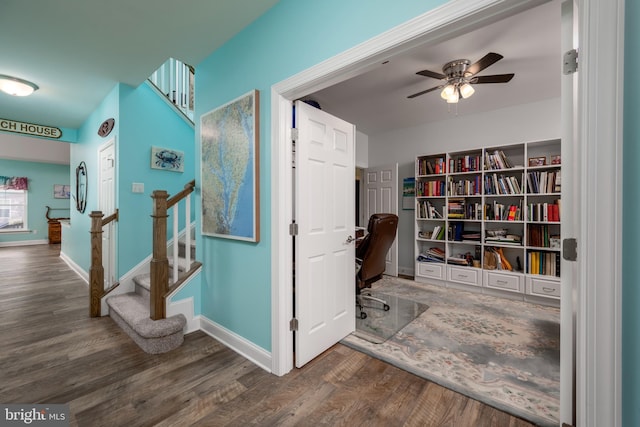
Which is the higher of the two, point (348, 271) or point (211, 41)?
point (211, 41)

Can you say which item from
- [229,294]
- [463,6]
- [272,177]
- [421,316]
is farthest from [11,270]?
[463,6]

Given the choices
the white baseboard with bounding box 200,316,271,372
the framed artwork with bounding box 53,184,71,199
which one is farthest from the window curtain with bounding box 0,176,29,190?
the white baseboard with bounding box 200,316,271,372

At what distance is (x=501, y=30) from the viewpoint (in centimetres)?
211

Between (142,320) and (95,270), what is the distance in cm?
110

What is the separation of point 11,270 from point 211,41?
553 centimetres

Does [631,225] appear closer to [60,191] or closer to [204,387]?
[204,387]

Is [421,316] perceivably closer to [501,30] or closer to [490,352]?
[490,352]

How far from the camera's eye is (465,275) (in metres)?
3.79

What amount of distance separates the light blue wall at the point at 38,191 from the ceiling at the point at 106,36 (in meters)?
6.24

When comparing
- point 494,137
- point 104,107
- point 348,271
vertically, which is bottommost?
point 348,271

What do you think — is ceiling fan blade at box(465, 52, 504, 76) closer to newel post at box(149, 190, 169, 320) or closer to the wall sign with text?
newel post at box(149, 190, 169, 320)

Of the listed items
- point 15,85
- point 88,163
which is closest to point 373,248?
point 15,85

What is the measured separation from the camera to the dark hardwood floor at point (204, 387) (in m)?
1.45

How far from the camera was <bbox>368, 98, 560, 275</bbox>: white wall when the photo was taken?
3561 millimetres
